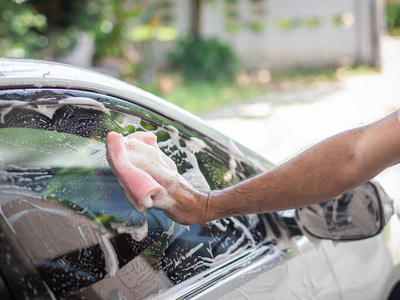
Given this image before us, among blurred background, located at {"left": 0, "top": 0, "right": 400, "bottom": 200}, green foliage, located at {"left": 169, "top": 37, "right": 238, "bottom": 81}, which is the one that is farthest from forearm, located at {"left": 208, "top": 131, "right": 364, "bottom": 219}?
green foliage, located at {"left": 169, "top": 37, "right": 238, "bottom": 81}

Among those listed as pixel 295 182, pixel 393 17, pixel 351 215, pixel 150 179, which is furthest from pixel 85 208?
pixel 393 17

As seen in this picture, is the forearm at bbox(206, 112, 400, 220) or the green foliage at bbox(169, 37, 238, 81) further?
the green foliage at bbox(169, 37, 238, 81)

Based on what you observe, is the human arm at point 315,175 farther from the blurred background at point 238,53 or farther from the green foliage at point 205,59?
the green foliage at point 205,59

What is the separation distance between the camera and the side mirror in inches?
75.6

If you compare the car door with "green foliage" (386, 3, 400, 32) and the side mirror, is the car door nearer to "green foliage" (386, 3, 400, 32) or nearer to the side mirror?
the side mirror

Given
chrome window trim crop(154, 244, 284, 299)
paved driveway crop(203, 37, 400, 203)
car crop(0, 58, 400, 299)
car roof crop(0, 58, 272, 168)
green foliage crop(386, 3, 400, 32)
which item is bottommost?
paved driveway crop(203, 37, 400, 203)

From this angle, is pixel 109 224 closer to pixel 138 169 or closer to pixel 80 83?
pixel 138 169

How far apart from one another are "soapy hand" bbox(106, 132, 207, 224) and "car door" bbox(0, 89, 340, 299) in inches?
1.4

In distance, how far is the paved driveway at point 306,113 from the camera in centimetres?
732

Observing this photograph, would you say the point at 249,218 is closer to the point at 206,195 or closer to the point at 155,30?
the point at 206,195

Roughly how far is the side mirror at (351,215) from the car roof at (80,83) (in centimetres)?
36

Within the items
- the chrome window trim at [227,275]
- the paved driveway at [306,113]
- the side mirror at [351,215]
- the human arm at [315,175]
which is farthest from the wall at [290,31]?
the human arm at [315,175]

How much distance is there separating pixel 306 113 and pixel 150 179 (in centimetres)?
803

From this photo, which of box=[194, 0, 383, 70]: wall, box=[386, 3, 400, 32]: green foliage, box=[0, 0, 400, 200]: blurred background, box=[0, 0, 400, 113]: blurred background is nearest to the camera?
box=[0, 0, 400, 200]: blurred background
